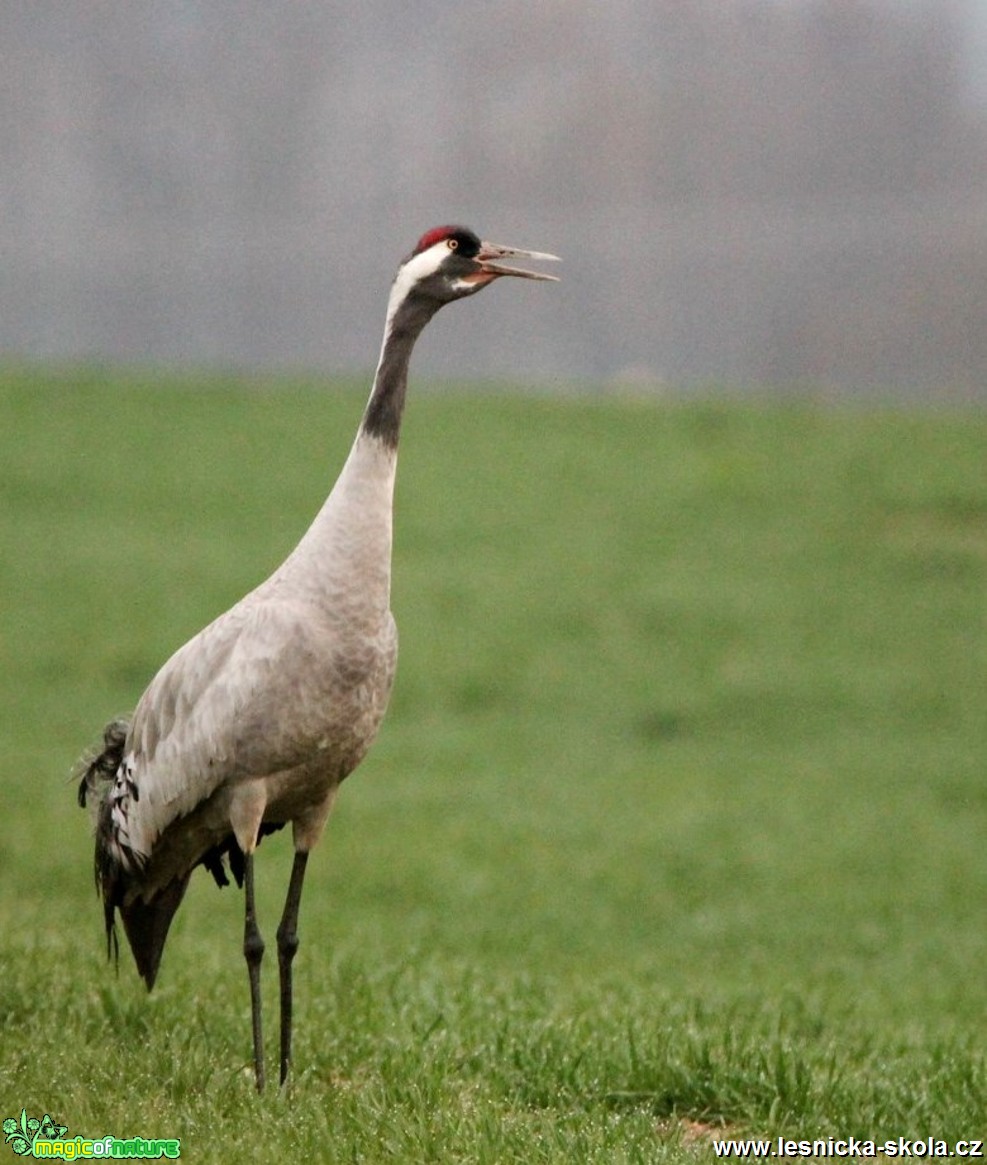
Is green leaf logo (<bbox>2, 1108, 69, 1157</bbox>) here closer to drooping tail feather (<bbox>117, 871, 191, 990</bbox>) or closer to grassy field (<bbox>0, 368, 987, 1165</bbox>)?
grassy field (<bbox>0, 368, 987, 1165</bbox>)

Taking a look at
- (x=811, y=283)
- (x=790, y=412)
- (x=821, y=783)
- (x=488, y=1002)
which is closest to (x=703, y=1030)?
(x=488, y=1002)

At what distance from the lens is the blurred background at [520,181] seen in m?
23.3

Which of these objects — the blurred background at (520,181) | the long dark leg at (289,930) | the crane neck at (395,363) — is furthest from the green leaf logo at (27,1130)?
the blurred background at (520,181)

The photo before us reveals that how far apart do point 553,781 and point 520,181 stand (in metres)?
13.3

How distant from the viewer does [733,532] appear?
1745 cm

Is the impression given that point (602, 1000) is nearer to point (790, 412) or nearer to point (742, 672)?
point (742, 672)

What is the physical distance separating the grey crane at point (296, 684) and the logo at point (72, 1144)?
568 millimetres

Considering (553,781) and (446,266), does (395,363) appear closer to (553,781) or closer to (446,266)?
(446,266)

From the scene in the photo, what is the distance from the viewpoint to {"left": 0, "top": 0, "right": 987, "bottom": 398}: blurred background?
918 inches

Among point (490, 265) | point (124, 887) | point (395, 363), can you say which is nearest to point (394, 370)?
point (395, 363)

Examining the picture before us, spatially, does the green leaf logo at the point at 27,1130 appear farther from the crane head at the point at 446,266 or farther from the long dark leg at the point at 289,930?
the crane head at the point at 446,266

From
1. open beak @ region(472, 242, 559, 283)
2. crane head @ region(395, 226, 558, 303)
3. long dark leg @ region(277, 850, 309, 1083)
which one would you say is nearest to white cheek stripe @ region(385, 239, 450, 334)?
crane head @ region(395, 226, 558, 303)

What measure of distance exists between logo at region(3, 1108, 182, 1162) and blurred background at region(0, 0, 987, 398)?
1856 centimetres

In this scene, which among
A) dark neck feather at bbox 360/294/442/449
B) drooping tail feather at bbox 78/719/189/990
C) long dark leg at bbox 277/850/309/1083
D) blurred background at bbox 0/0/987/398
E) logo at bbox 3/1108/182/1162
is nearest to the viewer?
logo at bbox 3/1108/182/1162
